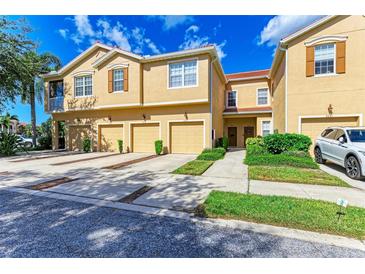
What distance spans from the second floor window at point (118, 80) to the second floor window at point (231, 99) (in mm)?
9784

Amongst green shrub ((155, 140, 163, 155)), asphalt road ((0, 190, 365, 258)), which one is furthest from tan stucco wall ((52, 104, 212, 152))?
asphalt road ((0, 190, 365, 258))

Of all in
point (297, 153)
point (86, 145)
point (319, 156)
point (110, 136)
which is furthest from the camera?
point (110, 136)

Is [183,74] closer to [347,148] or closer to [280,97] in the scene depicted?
[280,97]

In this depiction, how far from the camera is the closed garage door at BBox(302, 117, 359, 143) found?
9.45 m

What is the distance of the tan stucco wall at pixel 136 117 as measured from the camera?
39.6 feet

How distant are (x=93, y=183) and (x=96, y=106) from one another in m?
9.83

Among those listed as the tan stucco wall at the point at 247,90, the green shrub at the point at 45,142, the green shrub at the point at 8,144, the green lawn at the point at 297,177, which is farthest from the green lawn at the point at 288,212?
the green shrub at the point at 45,142

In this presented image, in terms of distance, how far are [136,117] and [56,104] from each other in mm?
7670

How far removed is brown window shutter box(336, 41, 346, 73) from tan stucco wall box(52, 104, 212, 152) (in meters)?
7.00

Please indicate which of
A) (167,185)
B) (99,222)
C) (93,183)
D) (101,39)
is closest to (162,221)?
(99,222)

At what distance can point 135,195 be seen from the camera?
4.69 metres

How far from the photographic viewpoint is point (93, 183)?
226 inches

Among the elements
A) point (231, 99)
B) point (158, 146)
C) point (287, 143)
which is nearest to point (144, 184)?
point (158, 146)

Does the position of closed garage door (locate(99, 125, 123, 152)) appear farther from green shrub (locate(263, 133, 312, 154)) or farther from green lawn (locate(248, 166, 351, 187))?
green lawn (locate(248, 166, 351, 187))
